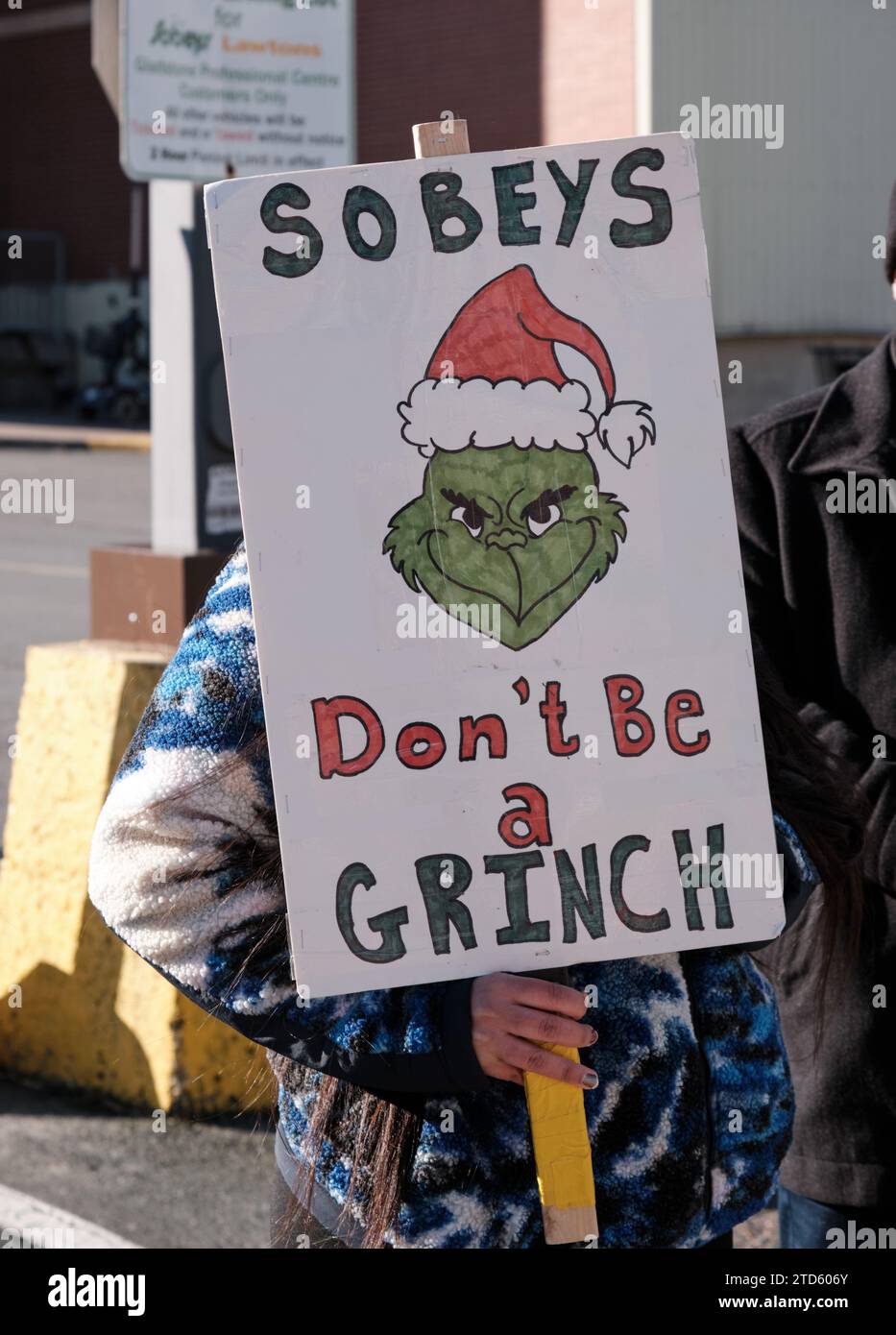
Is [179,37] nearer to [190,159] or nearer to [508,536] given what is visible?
[190,159]

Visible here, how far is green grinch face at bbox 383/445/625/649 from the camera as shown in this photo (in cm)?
173

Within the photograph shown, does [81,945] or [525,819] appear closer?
[525,819]

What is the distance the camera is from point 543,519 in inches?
69.2

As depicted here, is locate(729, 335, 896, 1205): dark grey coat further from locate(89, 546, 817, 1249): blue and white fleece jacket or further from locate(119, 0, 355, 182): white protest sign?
locate(119, 0, 355, 182): white protest sign

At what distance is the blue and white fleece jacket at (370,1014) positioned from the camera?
5.66 feet

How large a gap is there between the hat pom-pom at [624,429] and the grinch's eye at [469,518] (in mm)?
155

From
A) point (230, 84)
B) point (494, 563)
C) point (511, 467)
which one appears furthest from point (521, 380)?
point (230, 84)

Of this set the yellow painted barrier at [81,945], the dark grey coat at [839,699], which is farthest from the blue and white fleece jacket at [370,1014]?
the yellow painted barrier at [81,945]

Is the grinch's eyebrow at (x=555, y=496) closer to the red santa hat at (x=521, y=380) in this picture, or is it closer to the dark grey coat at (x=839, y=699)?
the red santa hat at (x=521, y=380)

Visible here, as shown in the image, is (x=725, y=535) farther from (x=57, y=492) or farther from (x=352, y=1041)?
(x=57, y=492)

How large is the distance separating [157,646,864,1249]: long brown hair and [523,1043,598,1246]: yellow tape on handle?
142mm

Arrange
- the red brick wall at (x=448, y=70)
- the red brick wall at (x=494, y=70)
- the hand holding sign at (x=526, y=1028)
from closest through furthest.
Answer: the hand holding sign at (x=526, y=1028) → the red brick wall at (x=494, y=70) → the red brick wall at (x=448, y=70)

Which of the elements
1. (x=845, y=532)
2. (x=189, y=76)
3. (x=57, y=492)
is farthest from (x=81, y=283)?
(x=845, y=532)

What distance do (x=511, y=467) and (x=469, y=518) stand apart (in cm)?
7
